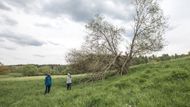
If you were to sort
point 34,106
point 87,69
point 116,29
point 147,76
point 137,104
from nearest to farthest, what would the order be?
point 137,104 < point 34,106 < point 147,76 < point 87,69 < point 116,29

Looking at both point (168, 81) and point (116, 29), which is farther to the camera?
point (116, 29)

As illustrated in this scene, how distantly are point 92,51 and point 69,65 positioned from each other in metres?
3.69

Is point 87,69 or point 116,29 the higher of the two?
point 116,29

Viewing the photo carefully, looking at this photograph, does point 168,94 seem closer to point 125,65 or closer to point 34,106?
point 34,106

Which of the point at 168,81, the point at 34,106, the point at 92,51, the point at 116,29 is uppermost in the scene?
the point at 116,29

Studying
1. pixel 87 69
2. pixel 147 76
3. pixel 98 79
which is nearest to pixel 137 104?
pixel 147 76

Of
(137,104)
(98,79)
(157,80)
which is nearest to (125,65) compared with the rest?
(98,79)

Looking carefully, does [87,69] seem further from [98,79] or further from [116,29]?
[116,29]

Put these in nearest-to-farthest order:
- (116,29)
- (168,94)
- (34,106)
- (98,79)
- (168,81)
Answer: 1. (168,94)
2. (34,106)
3. (168,81)
4. (98,79)
5. (116,29)

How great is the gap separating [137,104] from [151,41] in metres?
24.7

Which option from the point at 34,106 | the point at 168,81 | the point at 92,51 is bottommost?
the point at 34,106

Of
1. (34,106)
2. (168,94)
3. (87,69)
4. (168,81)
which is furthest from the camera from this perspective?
(87,69)

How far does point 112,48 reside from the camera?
124 ft

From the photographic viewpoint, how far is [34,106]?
17156mm
